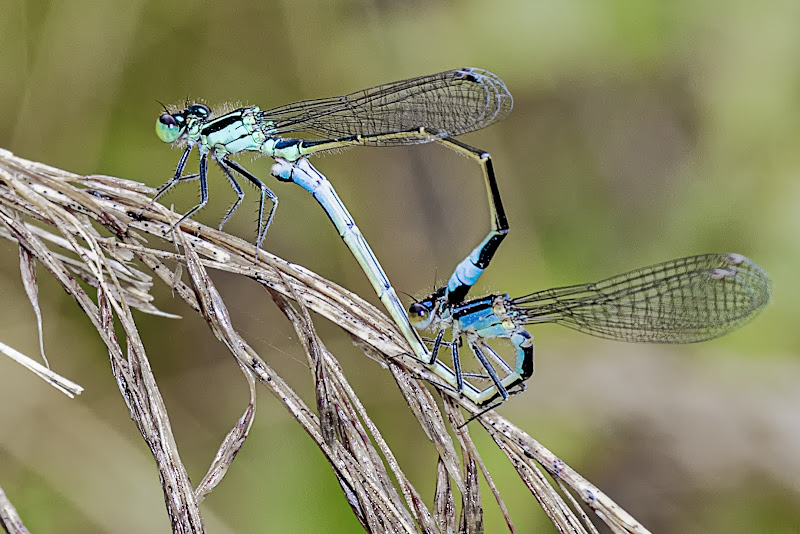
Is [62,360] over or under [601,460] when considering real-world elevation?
under

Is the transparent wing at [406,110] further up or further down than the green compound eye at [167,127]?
further up

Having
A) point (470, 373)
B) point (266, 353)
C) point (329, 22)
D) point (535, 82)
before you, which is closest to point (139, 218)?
point (470, 373)

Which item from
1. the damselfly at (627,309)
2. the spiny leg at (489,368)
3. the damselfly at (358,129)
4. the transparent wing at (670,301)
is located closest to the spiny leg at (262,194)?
the damselfly at (358,129)

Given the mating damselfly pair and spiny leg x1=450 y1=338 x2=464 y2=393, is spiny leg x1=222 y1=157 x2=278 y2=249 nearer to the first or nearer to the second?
the mating damselfly pair

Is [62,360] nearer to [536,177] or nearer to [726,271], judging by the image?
[536,177]

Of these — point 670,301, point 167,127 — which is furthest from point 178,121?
point 670,301

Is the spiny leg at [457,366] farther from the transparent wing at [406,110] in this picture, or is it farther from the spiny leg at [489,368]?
the transparent wing at [406,110]

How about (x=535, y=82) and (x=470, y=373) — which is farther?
(x=535, y=82)

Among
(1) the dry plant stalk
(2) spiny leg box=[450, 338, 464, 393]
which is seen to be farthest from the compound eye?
(2) spiny leg box=[450, 338, 464, 393]
